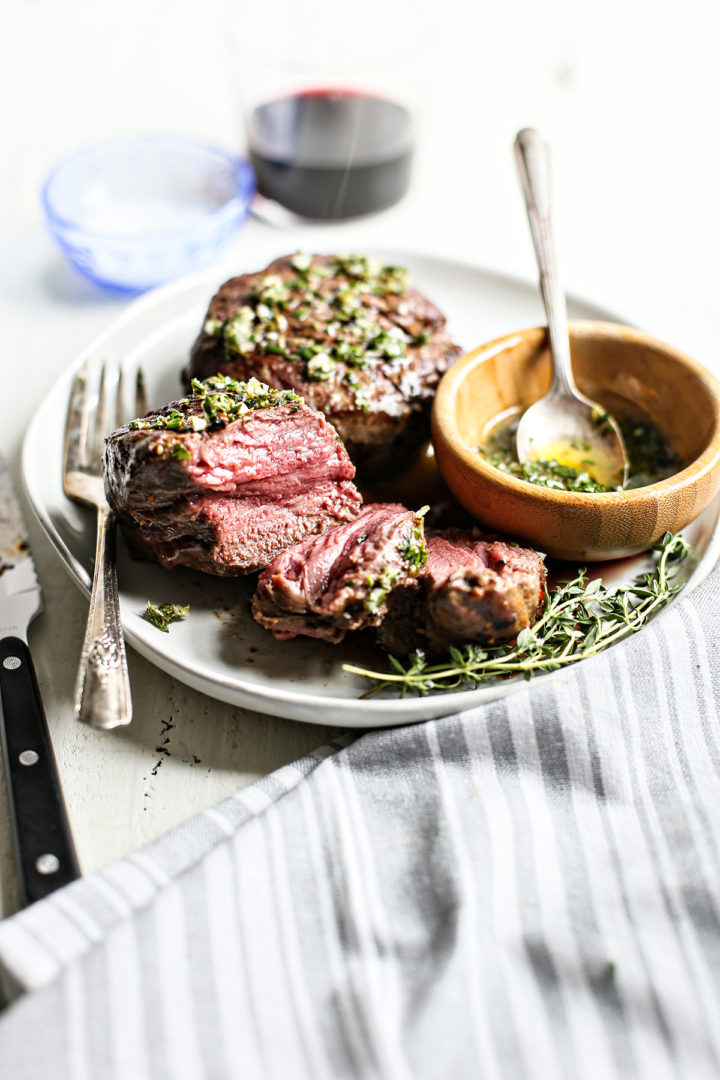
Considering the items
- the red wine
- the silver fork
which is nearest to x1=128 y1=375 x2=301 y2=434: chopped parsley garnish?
the silver fork

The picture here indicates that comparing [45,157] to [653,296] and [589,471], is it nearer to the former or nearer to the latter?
[653,296]

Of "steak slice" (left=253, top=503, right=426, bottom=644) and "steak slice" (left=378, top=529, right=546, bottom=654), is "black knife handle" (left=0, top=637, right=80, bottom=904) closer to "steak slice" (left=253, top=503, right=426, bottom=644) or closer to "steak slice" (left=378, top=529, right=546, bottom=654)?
"steak slice" (left=253, top=503, right=426, bottom=644)

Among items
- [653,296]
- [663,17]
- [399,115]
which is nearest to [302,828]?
[653,296]

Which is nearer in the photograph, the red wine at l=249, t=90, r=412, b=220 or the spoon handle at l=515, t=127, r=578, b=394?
the spoon handle at l=515, t=127, r=578, b=394

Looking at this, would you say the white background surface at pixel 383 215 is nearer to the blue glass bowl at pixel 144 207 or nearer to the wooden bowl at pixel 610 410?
the blue glass bowl at pixel 144 207

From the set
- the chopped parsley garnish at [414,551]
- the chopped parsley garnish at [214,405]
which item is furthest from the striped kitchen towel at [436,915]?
the chopped parsley garnish at [214,405]
